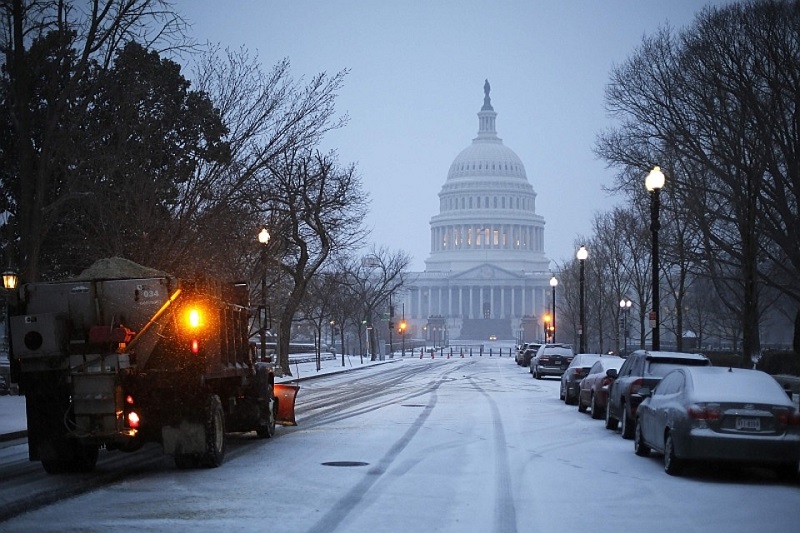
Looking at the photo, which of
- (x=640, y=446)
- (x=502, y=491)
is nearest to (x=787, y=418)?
(x=640, y=446)

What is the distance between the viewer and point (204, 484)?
Result: 1513 cm

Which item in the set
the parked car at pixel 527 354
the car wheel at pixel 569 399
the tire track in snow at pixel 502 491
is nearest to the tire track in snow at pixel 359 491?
the tire track in snow at pixel 502 491

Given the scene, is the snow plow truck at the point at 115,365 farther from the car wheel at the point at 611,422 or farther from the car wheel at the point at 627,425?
the car wheel at the point at 611,422

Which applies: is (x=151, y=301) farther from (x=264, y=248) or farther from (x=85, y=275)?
(x=264, y=248)

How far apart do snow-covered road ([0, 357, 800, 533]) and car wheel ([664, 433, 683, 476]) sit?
0.58 ft

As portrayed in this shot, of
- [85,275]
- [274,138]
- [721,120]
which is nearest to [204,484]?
[85,275]

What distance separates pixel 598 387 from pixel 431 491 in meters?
14.4

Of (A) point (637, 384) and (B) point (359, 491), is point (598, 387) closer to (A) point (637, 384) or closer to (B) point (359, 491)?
(A) point (637, 384)

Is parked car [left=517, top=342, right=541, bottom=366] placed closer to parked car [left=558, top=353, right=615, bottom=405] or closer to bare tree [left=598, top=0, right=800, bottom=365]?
bare tree [left=598, top=0, right=800, bottom=365]

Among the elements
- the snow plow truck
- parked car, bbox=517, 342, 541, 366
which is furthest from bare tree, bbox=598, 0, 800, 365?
parked car, bbox=517, 342, 541, 366

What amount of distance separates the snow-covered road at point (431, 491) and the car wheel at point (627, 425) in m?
0.44

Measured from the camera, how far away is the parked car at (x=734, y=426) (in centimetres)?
1594

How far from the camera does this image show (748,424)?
1606 centimetres

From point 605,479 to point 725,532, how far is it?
174 inches
